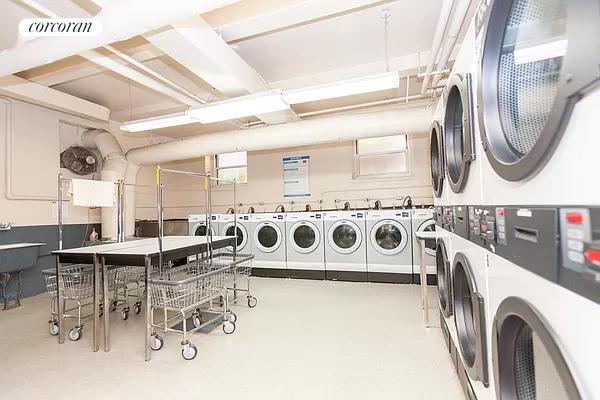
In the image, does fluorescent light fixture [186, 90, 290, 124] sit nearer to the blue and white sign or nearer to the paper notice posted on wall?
the paper notice posted on wall

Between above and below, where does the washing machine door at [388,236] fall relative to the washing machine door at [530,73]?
below

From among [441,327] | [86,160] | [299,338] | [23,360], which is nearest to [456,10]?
[441,327]

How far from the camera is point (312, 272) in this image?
180 inches

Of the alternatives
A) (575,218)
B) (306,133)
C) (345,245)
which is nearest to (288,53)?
(306,133)

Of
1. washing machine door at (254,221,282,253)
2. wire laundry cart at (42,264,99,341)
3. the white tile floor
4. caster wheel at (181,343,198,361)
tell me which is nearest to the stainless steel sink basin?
the white tile floor

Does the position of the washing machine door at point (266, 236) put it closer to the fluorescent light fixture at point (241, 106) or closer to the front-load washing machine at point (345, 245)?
the front-load washing machine at point (345, 245)

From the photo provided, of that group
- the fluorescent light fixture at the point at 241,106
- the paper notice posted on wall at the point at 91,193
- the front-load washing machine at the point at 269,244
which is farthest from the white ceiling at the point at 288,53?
the front-load washing machine at the point at 269,244

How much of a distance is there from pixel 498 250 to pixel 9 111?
5483mm

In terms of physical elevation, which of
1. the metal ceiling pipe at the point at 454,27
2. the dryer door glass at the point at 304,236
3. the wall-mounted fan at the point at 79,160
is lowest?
the dryer door glass at the point at 304,236

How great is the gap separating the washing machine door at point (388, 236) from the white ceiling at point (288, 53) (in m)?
2.01

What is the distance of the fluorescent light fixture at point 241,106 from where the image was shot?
2900 mm

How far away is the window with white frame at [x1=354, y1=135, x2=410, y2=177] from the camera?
5.12 meters

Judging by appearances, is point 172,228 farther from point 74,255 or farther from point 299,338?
point 299,338

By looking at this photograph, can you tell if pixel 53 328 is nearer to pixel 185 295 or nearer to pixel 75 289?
pixel 75 289
